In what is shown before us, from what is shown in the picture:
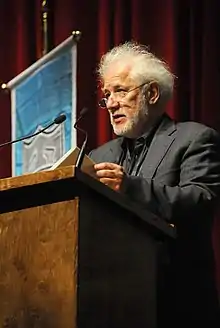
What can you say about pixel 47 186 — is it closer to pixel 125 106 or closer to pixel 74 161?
pixel 74 161

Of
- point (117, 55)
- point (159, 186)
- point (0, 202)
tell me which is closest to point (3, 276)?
point (0, 202)

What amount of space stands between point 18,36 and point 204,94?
921mm

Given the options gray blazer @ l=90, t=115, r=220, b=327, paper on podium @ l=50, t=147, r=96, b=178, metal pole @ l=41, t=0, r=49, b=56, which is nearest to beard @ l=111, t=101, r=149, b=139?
gray blazer @ l=90, t=115, r=220, b=327

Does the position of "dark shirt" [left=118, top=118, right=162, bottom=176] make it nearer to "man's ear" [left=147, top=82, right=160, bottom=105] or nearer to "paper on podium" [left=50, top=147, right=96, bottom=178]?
"man's ear" [left=147, top=82, right=160, bottom=105]

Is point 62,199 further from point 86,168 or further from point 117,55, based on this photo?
point 117,55

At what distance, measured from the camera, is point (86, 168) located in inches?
79.8

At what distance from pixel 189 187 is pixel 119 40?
52.0 inches

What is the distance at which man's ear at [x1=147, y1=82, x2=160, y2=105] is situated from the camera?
2613mm

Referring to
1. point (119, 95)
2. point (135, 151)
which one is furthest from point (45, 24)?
point (135, 151)

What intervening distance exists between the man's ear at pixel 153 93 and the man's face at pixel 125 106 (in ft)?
0.11

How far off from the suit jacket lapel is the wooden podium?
1.81 feet

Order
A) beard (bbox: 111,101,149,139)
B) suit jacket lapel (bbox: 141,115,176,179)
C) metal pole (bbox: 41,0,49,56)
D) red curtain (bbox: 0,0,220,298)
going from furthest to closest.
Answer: metal pole (bbox: 41,0,49,56) → red curtain (bbox: 0,0,220,298) → beard (bbox: 111,101,149,139) → suit jacket lapel (bbox: 141,115,176,179)

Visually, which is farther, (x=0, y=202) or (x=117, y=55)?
(x=117, y=55)

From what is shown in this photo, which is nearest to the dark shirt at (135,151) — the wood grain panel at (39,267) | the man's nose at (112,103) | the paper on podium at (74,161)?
the man's nose at (112,103)
